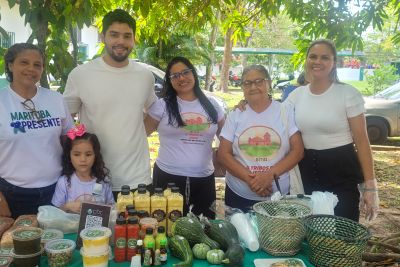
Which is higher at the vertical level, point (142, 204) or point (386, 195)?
point (142, 204)

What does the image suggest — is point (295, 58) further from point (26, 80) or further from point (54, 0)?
point (26, 80)

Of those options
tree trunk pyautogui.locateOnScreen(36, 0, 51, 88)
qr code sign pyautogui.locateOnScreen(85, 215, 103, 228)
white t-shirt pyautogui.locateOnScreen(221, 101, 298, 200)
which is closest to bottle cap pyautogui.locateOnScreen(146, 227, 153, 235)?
qr code sign pyautogui.locateOnScreen(85, 215, 103, 228)

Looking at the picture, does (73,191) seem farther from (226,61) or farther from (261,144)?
(226,61)

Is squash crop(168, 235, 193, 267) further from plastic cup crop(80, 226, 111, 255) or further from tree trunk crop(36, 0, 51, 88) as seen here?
tree trunk crop(36, 0, 51, 88)

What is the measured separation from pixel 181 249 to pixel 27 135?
4.33ft

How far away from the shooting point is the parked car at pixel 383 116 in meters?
9.70

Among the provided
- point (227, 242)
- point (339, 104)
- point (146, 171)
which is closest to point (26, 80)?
point (146, 171)

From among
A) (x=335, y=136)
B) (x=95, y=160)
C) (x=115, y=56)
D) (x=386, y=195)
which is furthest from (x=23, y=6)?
(x=386, y=195)

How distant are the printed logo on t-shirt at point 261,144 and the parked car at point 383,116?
7.78 meters

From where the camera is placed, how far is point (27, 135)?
252 cm

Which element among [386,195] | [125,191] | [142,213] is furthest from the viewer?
[386,195]

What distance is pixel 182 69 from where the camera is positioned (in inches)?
123

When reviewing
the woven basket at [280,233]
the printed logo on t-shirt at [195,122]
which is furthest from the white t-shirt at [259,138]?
the woven basket at [280,233]

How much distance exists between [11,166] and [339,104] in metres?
2.34
